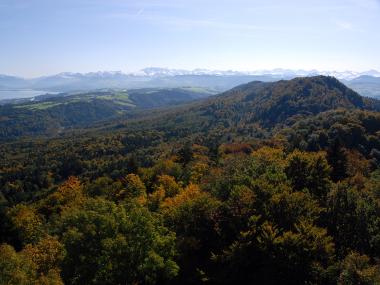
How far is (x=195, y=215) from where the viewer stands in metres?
45.2

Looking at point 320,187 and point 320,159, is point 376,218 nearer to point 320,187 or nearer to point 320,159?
point 320,187

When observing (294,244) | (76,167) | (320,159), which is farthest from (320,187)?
(76,167)

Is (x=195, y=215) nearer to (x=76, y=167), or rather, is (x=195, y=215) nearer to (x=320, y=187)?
(x=320, y=187)

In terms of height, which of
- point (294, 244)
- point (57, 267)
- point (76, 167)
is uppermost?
point (294, 244)

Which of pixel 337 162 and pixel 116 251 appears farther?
pixel 337 162

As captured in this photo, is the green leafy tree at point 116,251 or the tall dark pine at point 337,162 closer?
the green leafy tree at point 116,251

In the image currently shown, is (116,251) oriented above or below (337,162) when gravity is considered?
above

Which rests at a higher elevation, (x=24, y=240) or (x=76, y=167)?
(x=24, y=240)

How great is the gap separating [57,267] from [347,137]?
84019 mm

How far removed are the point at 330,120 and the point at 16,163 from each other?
15121 cm

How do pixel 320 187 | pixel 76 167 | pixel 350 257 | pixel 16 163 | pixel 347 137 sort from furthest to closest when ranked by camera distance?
pixel 16 163
pixel 76 167
pixel 347 137
pixel 320 187
pixel 350 257

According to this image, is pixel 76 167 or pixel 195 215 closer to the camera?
pixel 195 215

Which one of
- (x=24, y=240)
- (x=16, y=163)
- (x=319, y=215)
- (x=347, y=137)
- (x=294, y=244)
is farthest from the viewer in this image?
(x=16, y=163)

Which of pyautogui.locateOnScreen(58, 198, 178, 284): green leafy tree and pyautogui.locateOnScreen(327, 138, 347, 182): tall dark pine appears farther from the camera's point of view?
pyautogui.locateOnScreen(327, 138, 347, 182): tall dark pine
